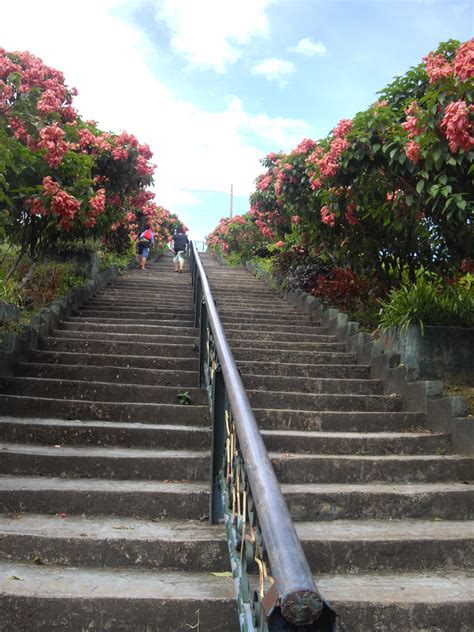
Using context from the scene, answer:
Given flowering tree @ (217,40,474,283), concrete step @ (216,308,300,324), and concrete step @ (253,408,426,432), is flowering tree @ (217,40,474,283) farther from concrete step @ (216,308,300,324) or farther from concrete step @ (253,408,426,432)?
concrete step @ (253,408,426,432)

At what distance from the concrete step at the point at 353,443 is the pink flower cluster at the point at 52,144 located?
3340 millimetres

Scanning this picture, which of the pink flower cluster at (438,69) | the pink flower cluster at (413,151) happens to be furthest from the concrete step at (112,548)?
the pink flower cluster at (438,69)

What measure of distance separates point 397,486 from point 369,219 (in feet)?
14.5

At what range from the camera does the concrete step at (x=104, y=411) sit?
4574 millimetres

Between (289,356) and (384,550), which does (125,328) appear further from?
(384,550)

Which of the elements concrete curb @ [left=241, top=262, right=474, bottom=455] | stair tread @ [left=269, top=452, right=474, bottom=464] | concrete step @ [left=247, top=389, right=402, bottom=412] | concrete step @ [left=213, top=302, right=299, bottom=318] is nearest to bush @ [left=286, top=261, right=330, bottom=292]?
concrete step @ [left=213, top=302, right=299, bottom=318]

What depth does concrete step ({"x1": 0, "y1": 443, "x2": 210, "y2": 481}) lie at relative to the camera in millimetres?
3785

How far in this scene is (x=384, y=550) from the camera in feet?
10.3

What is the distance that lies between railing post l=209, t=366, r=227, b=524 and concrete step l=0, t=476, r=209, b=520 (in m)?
0.15

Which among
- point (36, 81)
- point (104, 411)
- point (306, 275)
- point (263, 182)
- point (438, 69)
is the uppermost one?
point (263, 182)

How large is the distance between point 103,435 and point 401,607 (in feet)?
7.75

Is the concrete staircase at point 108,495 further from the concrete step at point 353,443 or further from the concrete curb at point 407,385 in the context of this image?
the concrete curb at point 407,385

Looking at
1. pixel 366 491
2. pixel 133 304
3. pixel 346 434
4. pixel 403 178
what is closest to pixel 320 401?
pixel 346 434

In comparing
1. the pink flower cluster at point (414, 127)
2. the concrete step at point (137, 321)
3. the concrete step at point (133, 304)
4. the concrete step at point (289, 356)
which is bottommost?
the concrete step at point (289, 356)
